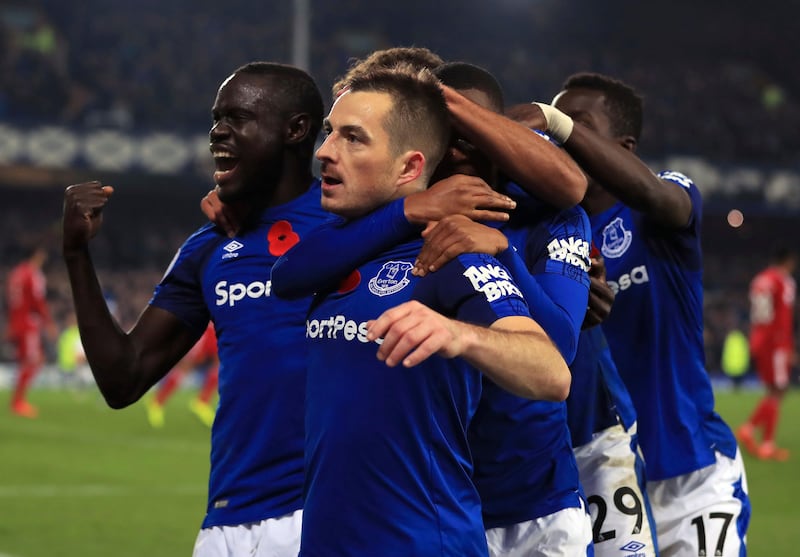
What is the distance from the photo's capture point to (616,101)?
12.8 ft

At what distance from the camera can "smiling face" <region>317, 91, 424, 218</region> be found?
2584 millimetres

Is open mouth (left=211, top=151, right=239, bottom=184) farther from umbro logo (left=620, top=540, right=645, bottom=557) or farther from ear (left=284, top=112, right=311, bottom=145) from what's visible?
umbro logo (left=620, top=540, right=645, bottom=557)

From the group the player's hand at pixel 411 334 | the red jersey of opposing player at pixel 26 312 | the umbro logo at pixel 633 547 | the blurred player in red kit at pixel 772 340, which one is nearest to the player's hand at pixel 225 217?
the umbro logo at pixel 633 547

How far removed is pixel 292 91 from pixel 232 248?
50cm

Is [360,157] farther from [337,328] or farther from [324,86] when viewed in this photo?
[324,86]

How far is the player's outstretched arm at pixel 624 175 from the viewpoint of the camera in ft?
10.5

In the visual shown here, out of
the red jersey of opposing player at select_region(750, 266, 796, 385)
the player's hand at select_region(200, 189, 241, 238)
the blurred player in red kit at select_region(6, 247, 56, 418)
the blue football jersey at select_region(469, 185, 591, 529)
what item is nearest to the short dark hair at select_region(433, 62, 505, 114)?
the blue football jersey at select_region(469, 185, 591, 529)

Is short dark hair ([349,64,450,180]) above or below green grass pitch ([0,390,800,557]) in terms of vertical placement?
above

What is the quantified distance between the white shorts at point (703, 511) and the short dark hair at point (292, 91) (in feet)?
5.12

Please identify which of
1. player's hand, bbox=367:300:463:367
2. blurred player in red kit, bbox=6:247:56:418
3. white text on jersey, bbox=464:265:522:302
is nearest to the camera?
player's hand, bbox=367:300:463:367

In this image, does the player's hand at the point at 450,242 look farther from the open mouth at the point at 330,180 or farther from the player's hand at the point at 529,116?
the player's hand at the point at 529,116

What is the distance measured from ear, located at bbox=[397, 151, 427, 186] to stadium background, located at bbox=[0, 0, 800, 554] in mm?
25205

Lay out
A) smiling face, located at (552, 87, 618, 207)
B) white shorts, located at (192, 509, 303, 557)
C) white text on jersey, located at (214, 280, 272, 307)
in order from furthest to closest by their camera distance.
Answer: smiling face, located at (552, 87, 618, 207)
white text on jersey, located at (214, 280, 272, 307)
white shorts, located at (192, 509, 303, 557)

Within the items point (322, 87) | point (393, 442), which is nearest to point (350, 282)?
point (393, 442)
